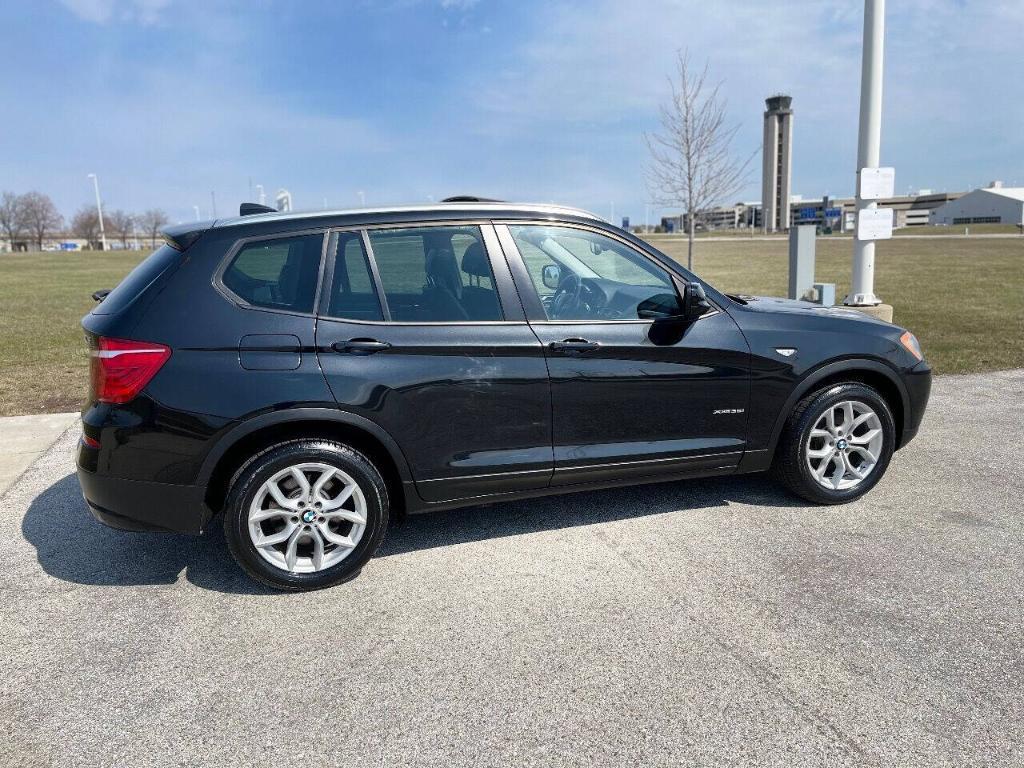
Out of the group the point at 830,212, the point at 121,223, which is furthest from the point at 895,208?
the point at 121,223

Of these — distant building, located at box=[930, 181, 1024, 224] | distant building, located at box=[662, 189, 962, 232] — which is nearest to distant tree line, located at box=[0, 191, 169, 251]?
distant building, located at box=[662, 189, 962, 232]

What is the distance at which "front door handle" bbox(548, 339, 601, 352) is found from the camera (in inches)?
146

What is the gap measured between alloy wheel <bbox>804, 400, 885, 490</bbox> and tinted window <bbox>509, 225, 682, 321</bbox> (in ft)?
3.86

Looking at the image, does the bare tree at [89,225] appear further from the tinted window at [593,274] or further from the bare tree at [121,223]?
the tinted window at [593,274]

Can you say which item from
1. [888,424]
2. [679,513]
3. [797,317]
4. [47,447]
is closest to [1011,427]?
[888,424]

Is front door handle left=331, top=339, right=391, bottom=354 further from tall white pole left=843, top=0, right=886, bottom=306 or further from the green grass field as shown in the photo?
tall white pole left=843, top=0, right=886, bottom=306

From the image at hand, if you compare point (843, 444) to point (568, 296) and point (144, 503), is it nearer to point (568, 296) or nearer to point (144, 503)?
point (568, 296)

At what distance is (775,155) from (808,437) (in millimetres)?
146171

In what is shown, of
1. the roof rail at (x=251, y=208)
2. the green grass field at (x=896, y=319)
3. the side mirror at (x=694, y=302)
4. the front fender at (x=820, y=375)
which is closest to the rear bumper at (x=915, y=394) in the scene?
the front fender at (x=820, y=375)

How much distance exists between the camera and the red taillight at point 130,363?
3.25 m

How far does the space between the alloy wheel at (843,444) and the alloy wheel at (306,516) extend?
8.31ft

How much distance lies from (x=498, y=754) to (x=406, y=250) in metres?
2.25

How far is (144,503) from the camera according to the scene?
3.37m

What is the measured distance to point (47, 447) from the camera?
5.93 m
